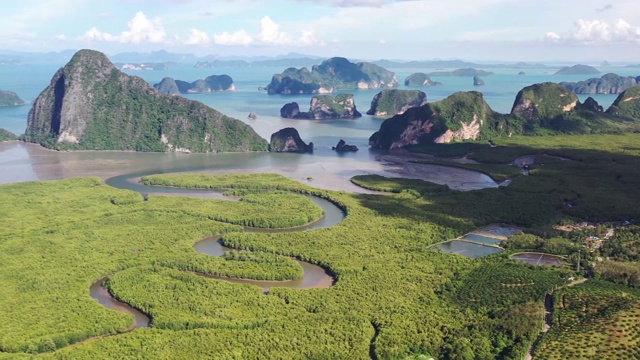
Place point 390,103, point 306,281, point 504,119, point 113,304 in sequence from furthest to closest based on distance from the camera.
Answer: point 390,103
point 504,119
point 306,281
point 113,304

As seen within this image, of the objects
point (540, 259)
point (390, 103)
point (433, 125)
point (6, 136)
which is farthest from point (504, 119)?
point (6, 136)

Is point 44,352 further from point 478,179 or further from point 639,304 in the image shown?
point 478,179

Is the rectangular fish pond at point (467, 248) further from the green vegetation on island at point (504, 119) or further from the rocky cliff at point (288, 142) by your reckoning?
the green vegetation on island at point (504, 119)

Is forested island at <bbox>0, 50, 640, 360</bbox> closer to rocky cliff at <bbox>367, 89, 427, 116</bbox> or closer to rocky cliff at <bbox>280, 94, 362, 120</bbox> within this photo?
rocky cliff at <bbox>280, 94, 362, 120</bbox>

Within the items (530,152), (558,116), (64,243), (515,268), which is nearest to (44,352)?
(64,243)

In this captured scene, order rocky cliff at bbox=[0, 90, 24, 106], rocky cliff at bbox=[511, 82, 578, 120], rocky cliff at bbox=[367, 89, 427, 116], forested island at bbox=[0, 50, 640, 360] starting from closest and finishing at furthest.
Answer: forested island at bbox=[0, 50, 640, 360], rocky cliff at bbox=[511, 82, 578, 120], rocky cliff at bbox=[367, 89, 427, 116], rocky cliff at bbox=[0, 90, 24, 106]

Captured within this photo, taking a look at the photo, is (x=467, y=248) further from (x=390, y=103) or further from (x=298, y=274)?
(x=390, y=103)

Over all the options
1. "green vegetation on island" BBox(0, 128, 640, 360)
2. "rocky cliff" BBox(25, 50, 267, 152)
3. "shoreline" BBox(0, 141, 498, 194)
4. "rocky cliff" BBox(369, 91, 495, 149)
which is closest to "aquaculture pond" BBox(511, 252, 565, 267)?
"green vegetation on island" BBox(0, 128, 640, 360)
